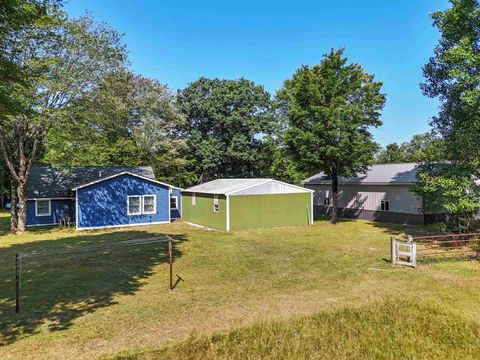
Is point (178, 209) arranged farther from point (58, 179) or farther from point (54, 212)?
point (58, 179)

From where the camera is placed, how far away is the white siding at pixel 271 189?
20.4 metres

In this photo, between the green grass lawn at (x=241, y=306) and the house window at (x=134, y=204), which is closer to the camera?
the green grass lawn at (x=241, y=306)

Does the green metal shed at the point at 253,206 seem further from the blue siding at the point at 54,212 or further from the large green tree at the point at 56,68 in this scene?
the large green tree at the point at 56,68

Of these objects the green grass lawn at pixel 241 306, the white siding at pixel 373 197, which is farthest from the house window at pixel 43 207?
the white siding at pixel 373 197

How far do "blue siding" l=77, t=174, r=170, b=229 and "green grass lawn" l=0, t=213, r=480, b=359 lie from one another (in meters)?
7.27

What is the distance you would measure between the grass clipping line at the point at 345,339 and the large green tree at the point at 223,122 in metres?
30.5

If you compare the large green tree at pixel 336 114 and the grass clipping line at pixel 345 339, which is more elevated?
the large green tree at pixel 336 114

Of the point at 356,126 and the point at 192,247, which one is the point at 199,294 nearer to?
the point at 192,247

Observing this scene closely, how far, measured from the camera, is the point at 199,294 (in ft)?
28.6

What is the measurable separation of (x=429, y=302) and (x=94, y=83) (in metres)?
22.0

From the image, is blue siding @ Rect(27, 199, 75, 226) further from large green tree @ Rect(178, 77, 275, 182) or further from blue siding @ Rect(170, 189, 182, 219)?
large green tree @ Rect(178, 77, 275, 182)

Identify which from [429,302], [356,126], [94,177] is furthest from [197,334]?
[94,177]

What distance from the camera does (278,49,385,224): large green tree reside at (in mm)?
21219

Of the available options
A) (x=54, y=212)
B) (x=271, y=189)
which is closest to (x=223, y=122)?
(x=271, y=189)
